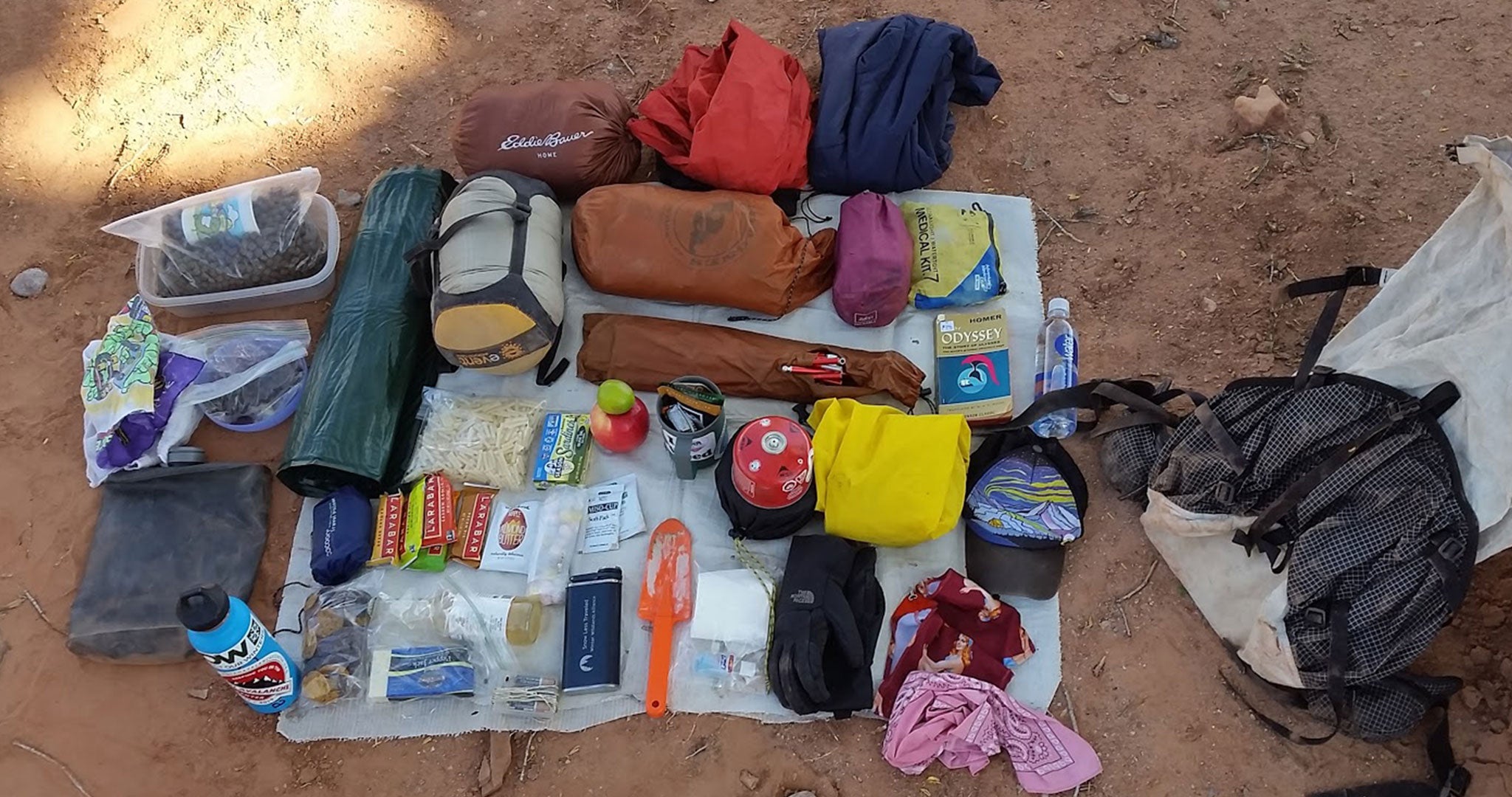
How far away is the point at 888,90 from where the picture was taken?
3.66 meters

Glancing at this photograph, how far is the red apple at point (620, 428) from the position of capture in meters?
3.30

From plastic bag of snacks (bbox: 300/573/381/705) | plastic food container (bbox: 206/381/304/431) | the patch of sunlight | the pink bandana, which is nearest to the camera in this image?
the pink bandana

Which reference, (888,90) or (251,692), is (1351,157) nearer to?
(888,90)

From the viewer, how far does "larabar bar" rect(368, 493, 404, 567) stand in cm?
322

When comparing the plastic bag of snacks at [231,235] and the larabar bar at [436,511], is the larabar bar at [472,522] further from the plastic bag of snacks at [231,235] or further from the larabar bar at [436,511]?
the plastic bag of snacks at [231,235]

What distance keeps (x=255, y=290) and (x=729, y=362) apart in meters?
1.78

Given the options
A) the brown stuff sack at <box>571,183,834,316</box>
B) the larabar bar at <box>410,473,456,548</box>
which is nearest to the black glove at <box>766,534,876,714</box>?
the brown stuff sack at <box>571,183,834,316</box>

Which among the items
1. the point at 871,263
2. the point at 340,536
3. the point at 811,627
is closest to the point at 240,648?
the point at 340,536

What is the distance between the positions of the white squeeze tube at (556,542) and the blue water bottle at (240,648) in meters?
0.75

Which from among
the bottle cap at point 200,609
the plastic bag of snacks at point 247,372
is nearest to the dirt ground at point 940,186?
the plastic bag of snacks at point 247,372

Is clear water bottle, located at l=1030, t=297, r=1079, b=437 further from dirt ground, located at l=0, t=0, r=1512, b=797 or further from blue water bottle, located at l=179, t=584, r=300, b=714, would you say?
blue water bottle, located at l=179, t=584, r=300, b=714

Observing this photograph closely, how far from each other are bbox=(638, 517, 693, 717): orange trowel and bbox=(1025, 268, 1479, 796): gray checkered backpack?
4.87 feet

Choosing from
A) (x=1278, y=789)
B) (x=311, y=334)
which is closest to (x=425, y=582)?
(x=311, y=334)

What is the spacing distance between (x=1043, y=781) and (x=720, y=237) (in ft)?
6.66
